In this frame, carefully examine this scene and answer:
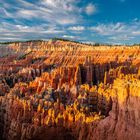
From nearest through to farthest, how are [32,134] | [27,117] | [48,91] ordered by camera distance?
1. [32,134]
2. [27,117]
3. [48,91]

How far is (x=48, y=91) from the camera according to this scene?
52062 mm

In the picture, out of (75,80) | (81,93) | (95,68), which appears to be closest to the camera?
(81,93)

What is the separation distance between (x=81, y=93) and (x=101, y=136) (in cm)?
1547

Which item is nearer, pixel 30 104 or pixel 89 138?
pixel 89 138

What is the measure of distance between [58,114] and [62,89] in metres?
15.7

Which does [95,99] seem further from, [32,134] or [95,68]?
[95,68]

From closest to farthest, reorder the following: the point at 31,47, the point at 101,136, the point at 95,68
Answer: the point at 101,136
the point at 95,68
the point at 31,47

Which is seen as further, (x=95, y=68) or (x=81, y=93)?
(x=95, y=68)

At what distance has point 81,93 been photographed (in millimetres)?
47688

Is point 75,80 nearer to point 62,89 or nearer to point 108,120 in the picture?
point 62,89

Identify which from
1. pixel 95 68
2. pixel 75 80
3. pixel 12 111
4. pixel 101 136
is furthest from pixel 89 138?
pixel 95 68

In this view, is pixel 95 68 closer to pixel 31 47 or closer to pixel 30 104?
→ pixel 30 104

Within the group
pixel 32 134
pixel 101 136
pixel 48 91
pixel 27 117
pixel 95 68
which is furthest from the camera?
pixel 95 68

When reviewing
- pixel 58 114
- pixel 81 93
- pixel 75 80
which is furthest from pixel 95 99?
pixel 75 80
